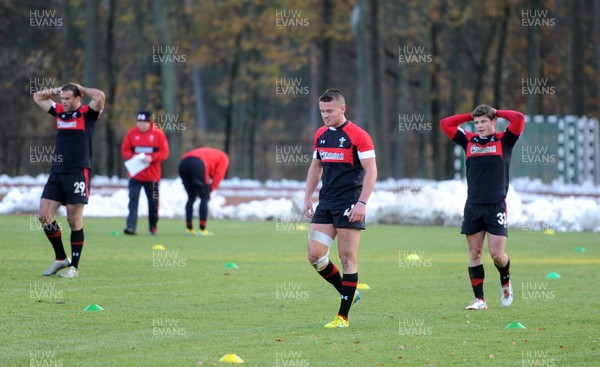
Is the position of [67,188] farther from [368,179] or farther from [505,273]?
[505,273]

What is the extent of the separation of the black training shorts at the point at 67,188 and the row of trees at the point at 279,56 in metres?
25.2

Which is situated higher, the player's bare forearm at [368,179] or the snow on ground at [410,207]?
the player's bare forearm at [368,179]

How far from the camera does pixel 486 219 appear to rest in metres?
11.5

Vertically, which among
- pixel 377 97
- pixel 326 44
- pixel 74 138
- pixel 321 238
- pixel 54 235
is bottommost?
pixel 54 235

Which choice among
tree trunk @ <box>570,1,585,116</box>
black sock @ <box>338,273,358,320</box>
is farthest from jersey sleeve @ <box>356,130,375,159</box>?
tree trunk @ <box>570,1,585,116</box>

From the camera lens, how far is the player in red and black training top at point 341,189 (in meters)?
9.89

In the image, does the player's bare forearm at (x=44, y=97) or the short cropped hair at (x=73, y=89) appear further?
the player's bare forearm at (x=44, y=97)

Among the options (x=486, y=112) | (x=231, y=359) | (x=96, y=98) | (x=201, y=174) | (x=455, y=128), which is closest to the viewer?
(x=231, y=359)

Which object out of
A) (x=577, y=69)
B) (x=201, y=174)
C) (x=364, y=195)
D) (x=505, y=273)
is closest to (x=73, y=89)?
(x=364, y=195)

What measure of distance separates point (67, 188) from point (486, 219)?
502 centimetres

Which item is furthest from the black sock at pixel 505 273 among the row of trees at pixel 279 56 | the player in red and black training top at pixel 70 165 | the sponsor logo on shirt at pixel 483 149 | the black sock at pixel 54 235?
the row of trees at pixel 279 56

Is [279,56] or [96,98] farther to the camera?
[279,56]

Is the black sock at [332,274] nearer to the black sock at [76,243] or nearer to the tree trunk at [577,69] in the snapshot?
Answer: the black sock at [76,243]

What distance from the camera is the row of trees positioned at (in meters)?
39.9
